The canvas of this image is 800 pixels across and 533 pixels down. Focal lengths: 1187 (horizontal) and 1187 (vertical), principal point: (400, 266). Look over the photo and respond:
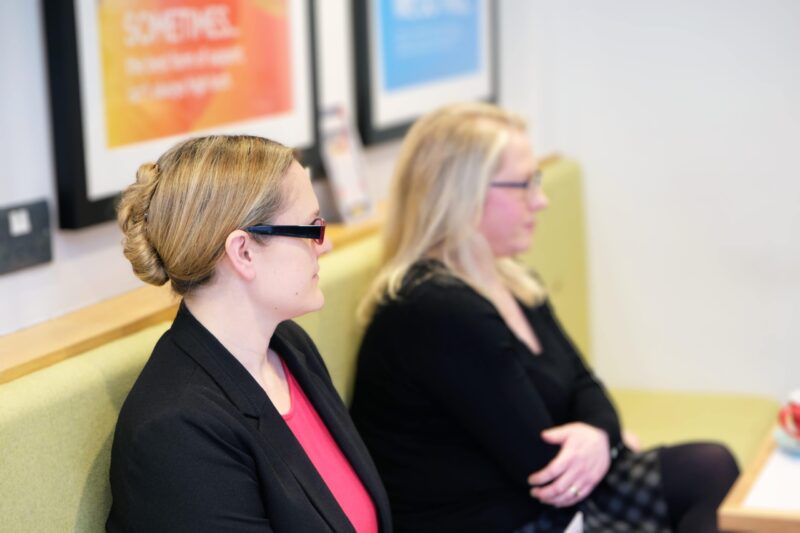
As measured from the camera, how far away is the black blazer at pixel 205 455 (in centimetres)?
150

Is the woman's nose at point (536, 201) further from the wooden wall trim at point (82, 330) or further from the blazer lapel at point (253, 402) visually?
the blazer lapel at point (253, 402)

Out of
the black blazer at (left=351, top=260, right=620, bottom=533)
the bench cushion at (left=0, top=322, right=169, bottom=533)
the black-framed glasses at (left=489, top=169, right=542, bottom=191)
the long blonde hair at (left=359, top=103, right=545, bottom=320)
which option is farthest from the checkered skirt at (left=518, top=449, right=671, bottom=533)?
the bench cushion at (left=0, top=322, right=169, bottom=533)

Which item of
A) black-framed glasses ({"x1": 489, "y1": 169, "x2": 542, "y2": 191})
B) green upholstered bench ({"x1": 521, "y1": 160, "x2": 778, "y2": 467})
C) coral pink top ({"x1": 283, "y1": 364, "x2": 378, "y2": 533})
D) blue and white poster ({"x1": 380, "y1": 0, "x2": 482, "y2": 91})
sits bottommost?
green upholstered bench ({"x1": 521, "y1": 160, "x2": 778, "y2": 467})

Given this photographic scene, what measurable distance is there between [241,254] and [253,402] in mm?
206

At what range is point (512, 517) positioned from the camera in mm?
Result: 2297

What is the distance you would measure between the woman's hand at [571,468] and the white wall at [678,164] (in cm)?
113

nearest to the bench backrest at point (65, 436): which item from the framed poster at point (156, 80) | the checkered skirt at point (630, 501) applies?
the framed poster at point (156, 80)

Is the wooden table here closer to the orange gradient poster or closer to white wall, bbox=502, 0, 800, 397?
the orange gradient poster

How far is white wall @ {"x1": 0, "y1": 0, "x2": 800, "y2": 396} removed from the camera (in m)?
3.52

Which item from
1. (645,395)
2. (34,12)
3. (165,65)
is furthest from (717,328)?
(34,12)

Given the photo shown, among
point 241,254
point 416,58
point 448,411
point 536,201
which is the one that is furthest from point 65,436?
point 416,58

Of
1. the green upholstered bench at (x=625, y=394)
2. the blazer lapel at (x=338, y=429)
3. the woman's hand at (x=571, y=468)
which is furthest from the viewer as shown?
the green upholstered bench at (x=625, y=394)

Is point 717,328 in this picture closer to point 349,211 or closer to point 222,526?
point 349,211

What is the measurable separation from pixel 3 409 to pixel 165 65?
93 centimetres
